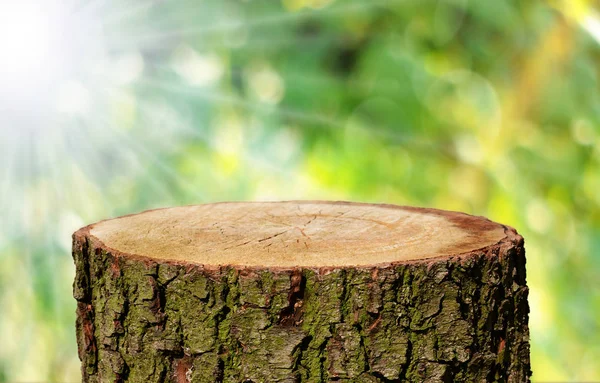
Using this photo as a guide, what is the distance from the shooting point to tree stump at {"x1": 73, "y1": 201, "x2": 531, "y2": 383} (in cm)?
109

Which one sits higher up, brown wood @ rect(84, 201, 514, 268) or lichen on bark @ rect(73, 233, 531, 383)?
brown wood @ rect(84, 201, 514, 268)

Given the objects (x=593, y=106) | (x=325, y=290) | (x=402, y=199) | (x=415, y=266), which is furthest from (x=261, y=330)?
(x=593, y=106)

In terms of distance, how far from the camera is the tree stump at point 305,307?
1.09 meters

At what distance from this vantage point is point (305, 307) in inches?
42.9

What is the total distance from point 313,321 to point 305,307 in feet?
0.08

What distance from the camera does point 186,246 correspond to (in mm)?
1221

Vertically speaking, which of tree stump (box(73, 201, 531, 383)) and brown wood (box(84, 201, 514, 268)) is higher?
brown wood (box(84, 201, 514, 268))

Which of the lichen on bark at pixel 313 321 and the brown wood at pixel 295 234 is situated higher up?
the brown wood at pixel 295 234

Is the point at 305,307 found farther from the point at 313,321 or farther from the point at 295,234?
the point at 295,234

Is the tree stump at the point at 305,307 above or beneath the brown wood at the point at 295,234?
beneath

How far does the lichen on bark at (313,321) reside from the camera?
1.08 metres

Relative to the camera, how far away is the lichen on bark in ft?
3.56

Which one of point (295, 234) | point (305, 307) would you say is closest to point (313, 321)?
point (305, 307)

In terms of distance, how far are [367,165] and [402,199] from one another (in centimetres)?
17
